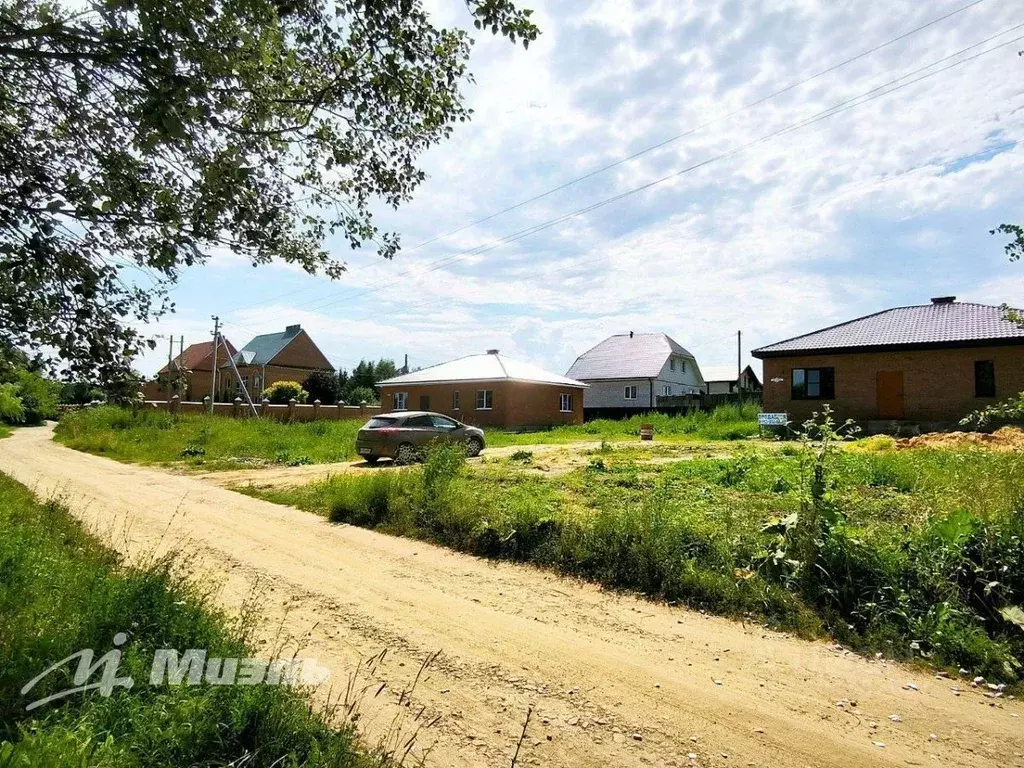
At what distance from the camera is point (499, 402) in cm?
3434

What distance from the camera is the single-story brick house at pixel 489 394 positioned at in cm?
3444

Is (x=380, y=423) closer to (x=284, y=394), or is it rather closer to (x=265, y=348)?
(x=284, y=394)

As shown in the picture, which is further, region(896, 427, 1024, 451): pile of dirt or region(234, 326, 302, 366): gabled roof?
region(234, 326, 302, 366): gabled roof

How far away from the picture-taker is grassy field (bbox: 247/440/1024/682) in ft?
15.4

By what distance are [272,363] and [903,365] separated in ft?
171

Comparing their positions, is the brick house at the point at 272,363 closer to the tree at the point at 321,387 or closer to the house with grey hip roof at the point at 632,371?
the tree at the point at 321,387

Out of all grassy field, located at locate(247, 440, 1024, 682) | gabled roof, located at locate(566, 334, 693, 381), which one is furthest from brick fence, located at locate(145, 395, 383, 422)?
grassy field, located at locate(247, 440, 1024, 682)

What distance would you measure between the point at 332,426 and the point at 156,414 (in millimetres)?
8277

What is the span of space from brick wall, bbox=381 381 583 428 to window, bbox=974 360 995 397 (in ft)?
68.8

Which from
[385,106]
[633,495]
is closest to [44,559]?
[385,106]

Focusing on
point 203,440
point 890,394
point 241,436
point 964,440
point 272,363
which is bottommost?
point 203,440

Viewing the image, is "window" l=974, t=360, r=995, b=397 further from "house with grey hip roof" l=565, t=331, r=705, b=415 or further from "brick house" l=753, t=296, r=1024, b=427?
"house with grey hip roof" l=565, t=331, r=705, b=415

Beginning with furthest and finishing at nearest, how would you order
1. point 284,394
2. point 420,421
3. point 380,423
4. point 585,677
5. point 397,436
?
point 284,394 → point 420,421 → point 380,423 → point 397,436 → point 585,677

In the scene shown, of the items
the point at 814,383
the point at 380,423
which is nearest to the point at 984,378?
the point at 814,383
